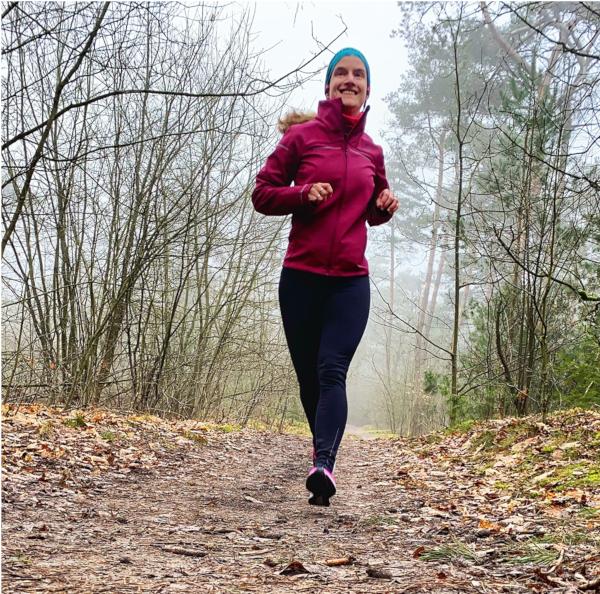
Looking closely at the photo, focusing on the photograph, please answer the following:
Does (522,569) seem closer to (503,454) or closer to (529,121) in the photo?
(503,454)

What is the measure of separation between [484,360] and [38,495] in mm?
6951

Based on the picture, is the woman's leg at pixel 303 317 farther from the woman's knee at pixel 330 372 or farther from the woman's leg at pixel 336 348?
the woman's knee at pixel 330 372

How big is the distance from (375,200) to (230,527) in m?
1.90

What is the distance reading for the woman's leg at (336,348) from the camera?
10.3 ft

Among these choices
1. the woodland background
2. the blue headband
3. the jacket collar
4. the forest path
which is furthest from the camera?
the woodland background

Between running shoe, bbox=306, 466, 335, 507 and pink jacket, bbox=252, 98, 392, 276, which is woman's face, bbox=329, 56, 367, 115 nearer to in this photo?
pink jacket, bbox=252, 98, 392, 276

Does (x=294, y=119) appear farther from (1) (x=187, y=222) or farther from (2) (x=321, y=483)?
(1) (x=187, y=222)

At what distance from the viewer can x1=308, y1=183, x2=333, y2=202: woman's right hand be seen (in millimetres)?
3148

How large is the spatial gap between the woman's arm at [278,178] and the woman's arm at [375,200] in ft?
1.51

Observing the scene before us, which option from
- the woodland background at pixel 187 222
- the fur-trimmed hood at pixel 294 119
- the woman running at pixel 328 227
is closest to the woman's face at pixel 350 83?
the woman running at pixel 328 227

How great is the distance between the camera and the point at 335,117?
3447 millimetres

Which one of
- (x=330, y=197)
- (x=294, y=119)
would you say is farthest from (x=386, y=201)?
(x=294, y=119)

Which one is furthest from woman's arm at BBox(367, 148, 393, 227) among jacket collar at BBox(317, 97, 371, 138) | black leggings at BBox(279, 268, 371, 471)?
black leggings at BBox(279, 268, 371, 471)

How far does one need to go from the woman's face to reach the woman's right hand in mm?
616
